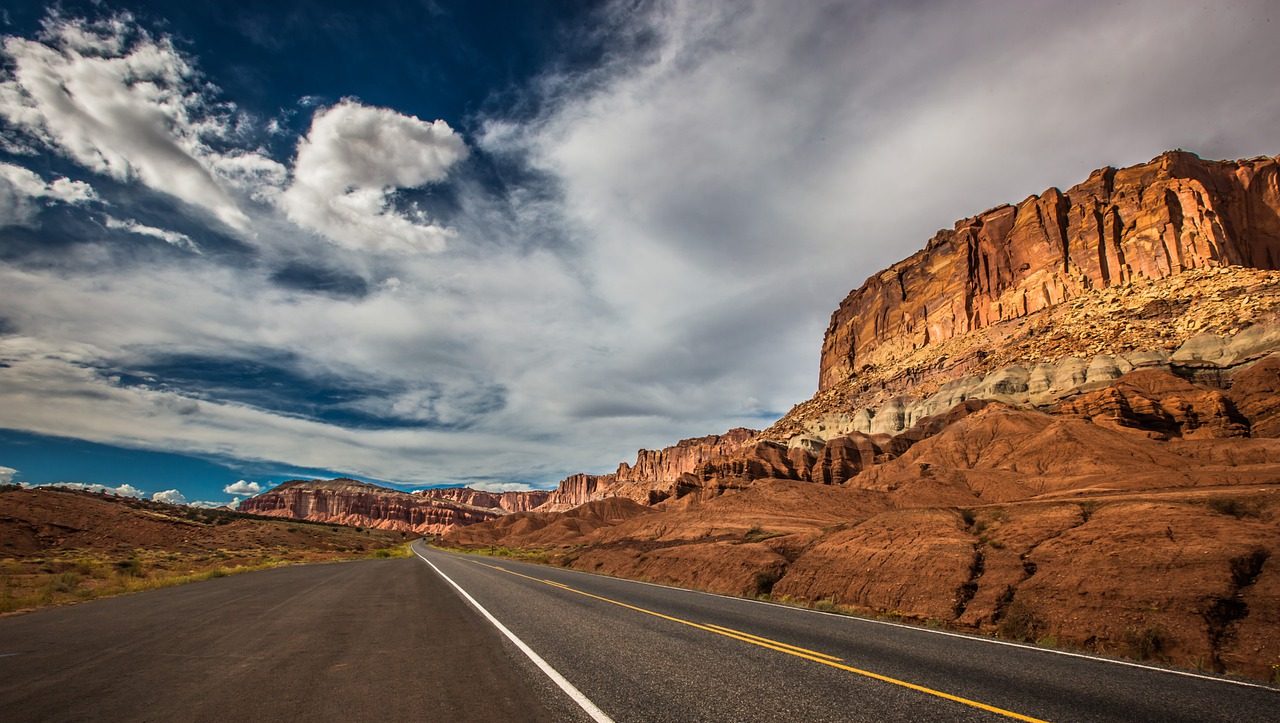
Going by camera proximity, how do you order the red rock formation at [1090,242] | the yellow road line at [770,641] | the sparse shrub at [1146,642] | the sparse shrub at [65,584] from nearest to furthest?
the yellow road line at [770,641] < the sparse shrub at [1146,642] < the sparse shrub at [65,584] < the red rock formation at [1090,242]

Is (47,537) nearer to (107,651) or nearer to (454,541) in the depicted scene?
(107,651)

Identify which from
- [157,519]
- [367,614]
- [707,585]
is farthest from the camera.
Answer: [157,519]

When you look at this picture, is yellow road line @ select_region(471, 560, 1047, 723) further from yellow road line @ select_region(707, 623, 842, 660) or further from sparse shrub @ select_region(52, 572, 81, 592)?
sparse shrub @ select_region(52, 572, 81, 592)

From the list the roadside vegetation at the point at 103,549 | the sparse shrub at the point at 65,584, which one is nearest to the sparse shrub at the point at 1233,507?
the roadside vegetation at the point at 103,549

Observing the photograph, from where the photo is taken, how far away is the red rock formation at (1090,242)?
89.7 meters

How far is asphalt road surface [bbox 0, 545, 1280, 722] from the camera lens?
5621 millimetres

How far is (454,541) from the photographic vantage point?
129750mm

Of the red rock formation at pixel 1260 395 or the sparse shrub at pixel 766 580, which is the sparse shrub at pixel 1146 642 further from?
the red rock formation at pixel 1260 395

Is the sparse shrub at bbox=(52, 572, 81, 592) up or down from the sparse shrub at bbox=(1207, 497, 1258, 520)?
down

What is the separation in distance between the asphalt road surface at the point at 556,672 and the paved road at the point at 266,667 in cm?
4

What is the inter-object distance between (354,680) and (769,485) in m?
66.8

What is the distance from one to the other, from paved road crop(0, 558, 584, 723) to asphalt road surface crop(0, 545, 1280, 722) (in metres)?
0.04

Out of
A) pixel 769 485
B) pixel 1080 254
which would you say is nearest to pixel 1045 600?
pixel 769 485

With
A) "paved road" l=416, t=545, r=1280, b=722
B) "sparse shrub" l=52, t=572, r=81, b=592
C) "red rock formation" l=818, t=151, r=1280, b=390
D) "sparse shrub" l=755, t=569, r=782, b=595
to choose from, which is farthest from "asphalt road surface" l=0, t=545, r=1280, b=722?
"red rock formation" l=818, t=151, r=1280, b=390
